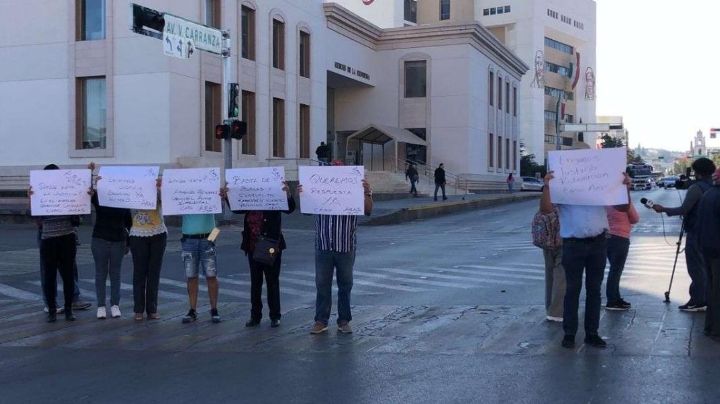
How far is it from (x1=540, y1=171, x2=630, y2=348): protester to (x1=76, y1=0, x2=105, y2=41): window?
27344 mm

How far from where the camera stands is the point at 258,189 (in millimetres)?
8984

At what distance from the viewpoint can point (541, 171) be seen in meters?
86.9

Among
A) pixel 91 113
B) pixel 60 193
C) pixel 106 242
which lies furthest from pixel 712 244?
pixel 91 113

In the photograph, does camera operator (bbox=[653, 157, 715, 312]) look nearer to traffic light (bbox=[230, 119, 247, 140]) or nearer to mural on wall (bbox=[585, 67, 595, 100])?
traffic light (bbox=[230, 119, 247, 140])

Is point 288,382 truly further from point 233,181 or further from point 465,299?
point 465,299

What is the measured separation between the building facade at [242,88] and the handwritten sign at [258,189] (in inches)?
502

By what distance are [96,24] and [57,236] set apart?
2367cm

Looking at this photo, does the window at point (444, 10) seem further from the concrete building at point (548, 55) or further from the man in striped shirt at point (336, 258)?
the man in striped shirt at point (336, 258)

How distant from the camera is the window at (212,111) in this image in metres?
32.9

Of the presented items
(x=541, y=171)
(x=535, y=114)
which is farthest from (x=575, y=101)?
(x=541, y=171)

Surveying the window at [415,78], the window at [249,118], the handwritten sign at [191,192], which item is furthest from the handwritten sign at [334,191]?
the window at [415,78]

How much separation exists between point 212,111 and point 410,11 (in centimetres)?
4220

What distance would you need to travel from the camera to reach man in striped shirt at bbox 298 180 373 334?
Result: 331 inches

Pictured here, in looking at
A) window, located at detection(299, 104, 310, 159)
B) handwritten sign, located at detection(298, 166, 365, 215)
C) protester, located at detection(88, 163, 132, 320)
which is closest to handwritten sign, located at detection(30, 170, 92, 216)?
protester, located at detection(88, 163, 132, 320)
